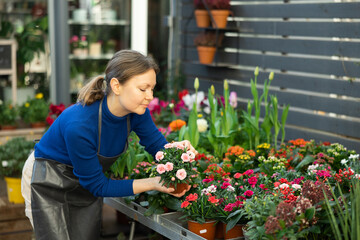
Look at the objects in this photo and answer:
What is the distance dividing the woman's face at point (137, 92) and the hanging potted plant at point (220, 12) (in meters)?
2.48

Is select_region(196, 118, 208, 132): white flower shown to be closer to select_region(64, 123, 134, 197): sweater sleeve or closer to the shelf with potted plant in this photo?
the shelf with potted plant

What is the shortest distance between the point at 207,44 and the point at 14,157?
1.94 m

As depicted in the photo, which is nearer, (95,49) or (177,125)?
(177,125)

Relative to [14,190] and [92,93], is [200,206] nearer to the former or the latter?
[92,93]

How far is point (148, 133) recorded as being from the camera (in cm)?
252

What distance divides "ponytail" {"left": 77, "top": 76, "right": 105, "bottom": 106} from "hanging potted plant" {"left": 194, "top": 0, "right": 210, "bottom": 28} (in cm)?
256

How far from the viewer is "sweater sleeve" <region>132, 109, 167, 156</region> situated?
249 cm

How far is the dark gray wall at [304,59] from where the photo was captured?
11.9 feet

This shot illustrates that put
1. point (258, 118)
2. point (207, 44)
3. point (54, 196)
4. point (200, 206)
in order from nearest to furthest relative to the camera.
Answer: point (200, 206)
point (54, 196)
point (258, 118)
point (207, 44)

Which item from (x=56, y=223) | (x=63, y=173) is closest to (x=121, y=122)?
(x=63, y=173)

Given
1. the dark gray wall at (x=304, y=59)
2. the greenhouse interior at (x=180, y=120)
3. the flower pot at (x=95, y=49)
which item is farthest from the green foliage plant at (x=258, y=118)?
the flower pot at (x=95, y=49)

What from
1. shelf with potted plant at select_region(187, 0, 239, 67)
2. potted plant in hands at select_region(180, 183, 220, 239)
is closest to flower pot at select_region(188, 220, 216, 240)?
potted plant in hands at select_region(180, 183, 220, 239)

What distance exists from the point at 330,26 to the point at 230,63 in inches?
45.9

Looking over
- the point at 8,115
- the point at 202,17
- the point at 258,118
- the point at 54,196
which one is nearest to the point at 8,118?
the point at 8,115
